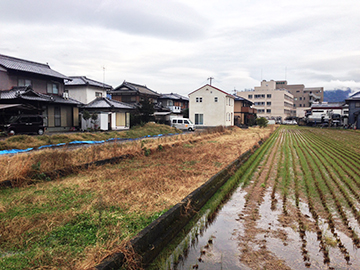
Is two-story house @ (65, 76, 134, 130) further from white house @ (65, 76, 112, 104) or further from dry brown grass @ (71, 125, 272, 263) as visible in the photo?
dry brown grass @ (71, 125, 272, 263)

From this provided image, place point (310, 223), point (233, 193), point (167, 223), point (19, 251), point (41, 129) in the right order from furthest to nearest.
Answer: point (41, 129), point (233, 193), point (310, 223), point (167, 223), point (19, 251)

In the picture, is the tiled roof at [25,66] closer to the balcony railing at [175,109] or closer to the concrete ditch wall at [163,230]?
the concrete ditch wall at [163,230]

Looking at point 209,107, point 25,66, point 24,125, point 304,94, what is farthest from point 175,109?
point 304,94

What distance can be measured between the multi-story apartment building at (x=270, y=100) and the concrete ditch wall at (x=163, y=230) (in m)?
68.9

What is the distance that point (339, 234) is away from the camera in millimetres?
4078

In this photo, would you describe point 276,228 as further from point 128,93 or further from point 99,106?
point 128,93

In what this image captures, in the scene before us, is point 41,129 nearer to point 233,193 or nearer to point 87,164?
point 87,164

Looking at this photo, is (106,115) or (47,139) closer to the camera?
(47,139)

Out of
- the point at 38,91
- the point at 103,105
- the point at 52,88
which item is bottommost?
the point at 103,105

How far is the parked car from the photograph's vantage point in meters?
15.0

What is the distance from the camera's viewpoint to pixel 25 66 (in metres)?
20.9

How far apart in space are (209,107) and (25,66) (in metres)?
22.5

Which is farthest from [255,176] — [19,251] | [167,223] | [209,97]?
[209,97]

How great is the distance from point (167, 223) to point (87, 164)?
4705 mm
